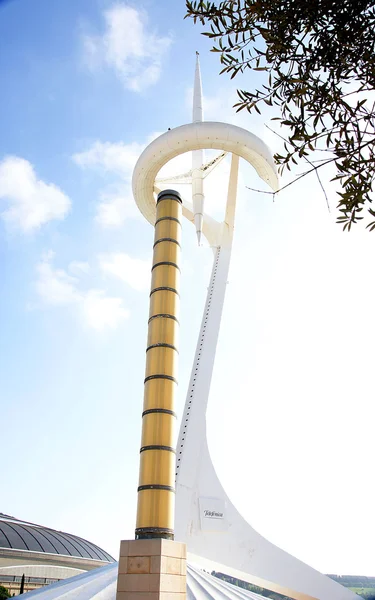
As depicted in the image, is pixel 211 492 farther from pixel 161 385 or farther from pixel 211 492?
pixel 161 385

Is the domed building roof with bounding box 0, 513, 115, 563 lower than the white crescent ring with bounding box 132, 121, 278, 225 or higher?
lower

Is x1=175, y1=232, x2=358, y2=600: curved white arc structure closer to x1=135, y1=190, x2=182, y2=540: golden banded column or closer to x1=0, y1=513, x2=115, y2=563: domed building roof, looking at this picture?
x1=135, y1=190, x2=182, y2=540: golden banded column

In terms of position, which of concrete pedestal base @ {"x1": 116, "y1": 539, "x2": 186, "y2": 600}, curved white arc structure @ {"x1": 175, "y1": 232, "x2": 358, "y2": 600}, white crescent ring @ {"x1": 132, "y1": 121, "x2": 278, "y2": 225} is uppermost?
white crescent ring @ {"x1": 132, "y1": 121, "x2": 278, "y2": 225}

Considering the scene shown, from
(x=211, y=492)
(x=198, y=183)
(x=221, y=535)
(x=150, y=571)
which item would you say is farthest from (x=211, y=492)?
(x=198, y=183)

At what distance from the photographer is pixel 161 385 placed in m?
12.2

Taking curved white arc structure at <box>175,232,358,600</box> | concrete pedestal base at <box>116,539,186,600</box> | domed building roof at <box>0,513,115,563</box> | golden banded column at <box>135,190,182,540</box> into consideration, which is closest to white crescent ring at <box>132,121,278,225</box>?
golden banded column at <box>135,190,182,540</box>

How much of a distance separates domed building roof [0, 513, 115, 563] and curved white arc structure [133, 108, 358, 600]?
8727 mm

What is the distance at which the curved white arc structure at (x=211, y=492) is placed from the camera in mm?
17953

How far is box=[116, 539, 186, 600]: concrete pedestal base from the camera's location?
10.1 meters

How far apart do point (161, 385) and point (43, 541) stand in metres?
16.1

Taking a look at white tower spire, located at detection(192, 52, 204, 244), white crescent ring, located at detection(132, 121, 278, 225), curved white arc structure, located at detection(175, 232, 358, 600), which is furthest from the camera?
white tower spire, located at detection(192, 52, 204, 244)

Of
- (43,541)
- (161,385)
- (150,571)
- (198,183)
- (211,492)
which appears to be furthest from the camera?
(43,541)

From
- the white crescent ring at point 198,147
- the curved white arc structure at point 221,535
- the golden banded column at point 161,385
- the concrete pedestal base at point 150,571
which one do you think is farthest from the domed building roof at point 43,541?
the white crescent ring at point 198,147

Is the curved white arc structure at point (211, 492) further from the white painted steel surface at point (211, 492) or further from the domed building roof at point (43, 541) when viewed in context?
the domed building roof at point (43, 541)
